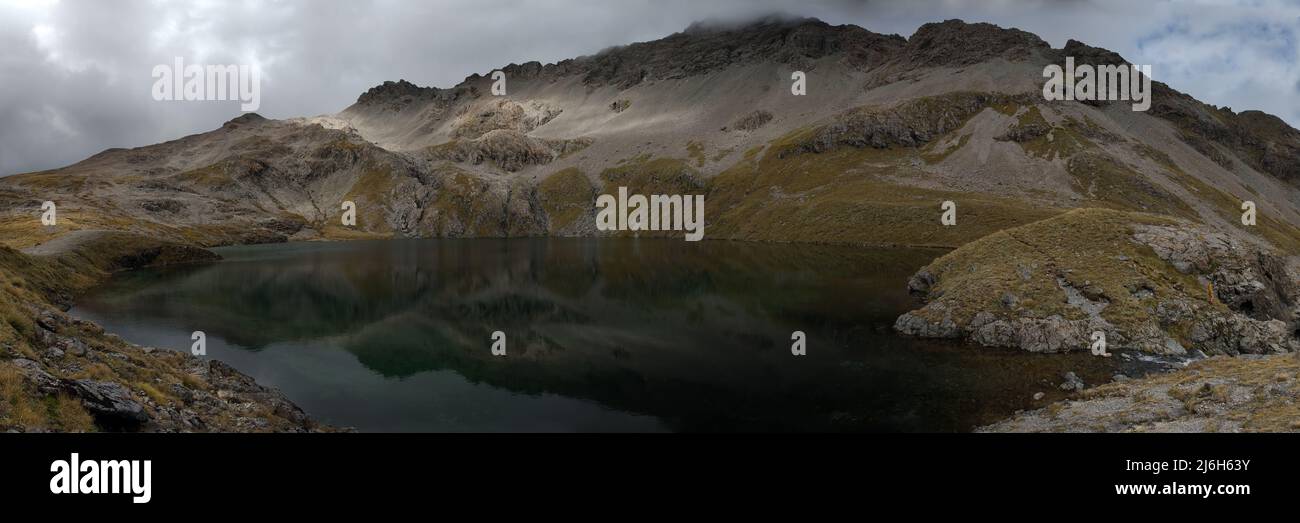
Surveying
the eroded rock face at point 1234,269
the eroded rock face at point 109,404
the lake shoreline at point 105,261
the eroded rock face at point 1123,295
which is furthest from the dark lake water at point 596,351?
the eroded rock face at point 1234,269

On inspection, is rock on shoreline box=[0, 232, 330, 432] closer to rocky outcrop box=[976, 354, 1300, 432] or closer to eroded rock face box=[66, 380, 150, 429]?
eroded rock face box=[66, 380, 150, 429]

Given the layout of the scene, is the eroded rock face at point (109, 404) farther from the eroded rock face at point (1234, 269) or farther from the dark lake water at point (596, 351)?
the eroded rock face at point (1234, 269)

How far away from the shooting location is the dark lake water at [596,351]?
31.3 meters

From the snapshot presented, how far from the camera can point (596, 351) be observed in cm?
4494

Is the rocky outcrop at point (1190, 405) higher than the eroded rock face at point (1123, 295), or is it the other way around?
the eroded rock face at point (1123, 295)

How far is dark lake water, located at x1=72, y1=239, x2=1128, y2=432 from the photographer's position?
31344 mm

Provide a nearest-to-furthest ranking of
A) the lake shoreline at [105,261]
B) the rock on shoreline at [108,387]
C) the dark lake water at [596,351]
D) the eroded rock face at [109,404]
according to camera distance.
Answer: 1. the rock on shoreline at [108,387]
2. the eroded rock face at [109,404]
3. the dark lake water at [596,351]
4. the lake shoreline at [105,261]

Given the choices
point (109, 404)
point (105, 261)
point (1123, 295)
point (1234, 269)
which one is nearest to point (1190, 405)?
point (1123, 295)

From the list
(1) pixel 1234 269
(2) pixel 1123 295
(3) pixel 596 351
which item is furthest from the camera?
(1) pixel 1234 269

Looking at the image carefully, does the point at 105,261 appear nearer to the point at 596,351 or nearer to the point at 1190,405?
the point at 596,351

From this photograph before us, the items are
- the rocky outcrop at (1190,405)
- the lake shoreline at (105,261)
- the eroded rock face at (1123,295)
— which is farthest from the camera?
the lake shoreline at (105,261)

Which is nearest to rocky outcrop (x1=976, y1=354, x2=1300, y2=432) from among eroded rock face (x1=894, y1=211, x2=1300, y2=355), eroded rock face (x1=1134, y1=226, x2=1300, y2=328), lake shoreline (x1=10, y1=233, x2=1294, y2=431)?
lake shoreline (x1=10, y1=233, x2=1294, y2=431)
